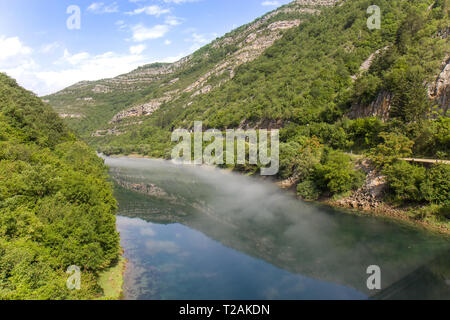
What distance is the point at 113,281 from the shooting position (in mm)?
20734

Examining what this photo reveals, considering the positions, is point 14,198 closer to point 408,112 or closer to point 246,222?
point 246,222

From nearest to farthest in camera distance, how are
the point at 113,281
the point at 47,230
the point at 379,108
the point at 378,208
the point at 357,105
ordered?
the point at 47,230
the point at 113,281
the point at 378,208
the point at 379,108
the point at 357,105

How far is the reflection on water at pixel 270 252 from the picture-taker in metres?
19.9

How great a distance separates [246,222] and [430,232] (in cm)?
1875

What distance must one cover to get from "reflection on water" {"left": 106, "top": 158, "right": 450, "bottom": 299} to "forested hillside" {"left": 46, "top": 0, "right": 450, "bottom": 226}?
5274 millimetres

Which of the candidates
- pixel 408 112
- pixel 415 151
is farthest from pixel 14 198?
pixel 408 112

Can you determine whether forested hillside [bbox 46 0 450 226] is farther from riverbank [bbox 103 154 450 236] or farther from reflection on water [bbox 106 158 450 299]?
reflection on water [bbox 106 158 450 299]

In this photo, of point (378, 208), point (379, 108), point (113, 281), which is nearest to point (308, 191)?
point (378, 208)

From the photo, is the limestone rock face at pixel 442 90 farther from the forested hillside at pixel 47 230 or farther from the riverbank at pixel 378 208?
the forested hillside at pixel 47 230

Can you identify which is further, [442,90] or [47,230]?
[442,90]

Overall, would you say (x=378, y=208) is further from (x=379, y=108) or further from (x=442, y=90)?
(x=379, y=108)

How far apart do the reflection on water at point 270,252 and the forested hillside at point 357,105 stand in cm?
527

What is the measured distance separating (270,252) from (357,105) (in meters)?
36.8

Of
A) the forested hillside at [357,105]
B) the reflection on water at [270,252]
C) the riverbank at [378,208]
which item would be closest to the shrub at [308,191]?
the forested hillside at [357,105]
